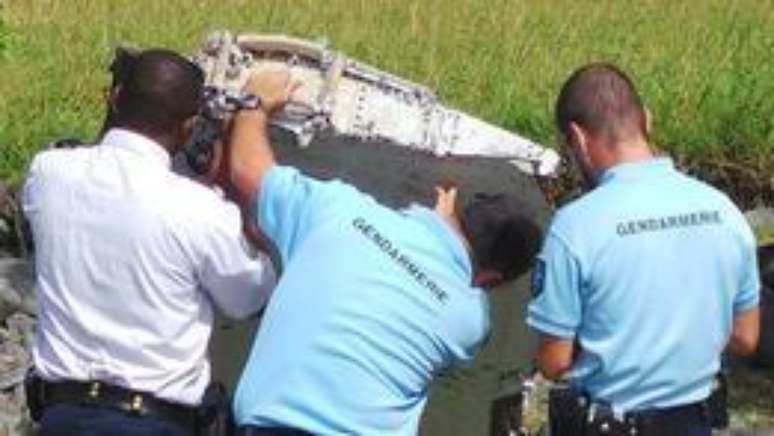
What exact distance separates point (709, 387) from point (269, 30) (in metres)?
6.79

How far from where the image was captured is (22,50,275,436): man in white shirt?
13.0 ft

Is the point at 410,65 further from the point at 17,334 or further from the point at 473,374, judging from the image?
the point at 473,374

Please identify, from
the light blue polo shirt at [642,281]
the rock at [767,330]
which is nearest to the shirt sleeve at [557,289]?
the light blue polo shirt at [642,281]

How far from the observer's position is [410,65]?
10.2 metres

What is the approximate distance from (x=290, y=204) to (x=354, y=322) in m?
0.34

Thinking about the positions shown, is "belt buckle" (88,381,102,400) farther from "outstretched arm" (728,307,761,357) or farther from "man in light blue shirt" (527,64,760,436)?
"outstretched arm" (728,307,761,357)

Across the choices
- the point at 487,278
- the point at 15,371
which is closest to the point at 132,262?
the point at 487,278

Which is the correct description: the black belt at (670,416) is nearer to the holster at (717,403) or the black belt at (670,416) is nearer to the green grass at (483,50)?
the holster at (717,403)

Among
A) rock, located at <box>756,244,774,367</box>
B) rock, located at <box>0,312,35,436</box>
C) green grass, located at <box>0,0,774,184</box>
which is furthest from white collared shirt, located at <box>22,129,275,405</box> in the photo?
rock, located at <box>756,244,774,367</box>

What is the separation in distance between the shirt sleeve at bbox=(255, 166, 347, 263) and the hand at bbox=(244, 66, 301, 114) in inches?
14.4

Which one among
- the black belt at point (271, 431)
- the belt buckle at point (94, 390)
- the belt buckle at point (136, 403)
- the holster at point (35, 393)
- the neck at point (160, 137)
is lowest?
the holster at point (35, 393)

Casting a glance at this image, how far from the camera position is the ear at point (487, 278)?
4.01 m

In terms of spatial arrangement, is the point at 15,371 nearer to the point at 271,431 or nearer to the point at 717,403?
the point at 271,431

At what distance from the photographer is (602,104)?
4.07m
